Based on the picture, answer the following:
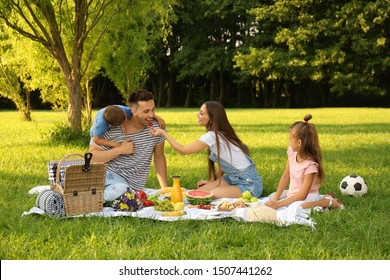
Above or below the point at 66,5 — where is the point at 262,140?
below

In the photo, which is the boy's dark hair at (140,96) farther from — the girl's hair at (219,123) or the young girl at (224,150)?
the girl's hair at (219,123)

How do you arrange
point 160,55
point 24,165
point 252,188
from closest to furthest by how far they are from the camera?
point 252,188 → point 24,165 → point 160,55

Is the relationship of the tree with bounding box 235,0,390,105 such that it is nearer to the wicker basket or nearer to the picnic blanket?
the picnic blanket

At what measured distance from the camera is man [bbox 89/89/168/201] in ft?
21.3

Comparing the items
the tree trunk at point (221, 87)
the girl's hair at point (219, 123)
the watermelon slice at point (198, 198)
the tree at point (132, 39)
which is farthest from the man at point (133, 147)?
the tree trunk at point (221, 87)

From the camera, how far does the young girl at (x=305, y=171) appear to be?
5879 mm

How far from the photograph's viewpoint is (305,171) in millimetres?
5965

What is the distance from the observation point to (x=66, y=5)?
12008mm

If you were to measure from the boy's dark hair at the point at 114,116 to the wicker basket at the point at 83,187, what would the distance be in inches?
34.1

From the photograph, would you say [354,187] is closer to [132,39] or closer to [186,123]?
[132,39]

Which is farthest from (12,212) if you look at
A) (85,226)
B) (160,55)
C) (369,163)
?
(160,55)

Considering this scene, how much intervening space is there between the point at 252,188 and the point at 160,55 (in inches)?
1415

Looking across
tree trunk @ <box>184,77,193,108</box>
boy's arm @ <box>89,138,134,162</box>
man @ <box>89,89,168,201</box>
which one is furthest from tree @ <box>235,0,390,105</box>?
boy's arm @ <box>89,138,134,162</box>

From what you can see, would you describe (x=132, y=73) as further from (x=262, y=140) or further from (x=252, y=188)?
(x=252, y=188)
